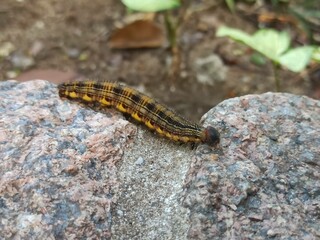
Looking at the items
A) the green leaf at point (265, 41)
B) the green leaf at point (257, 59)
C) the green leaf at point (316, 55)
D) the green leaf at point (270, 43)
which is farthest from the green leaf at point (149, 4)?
the green leaf at point (257, 59)

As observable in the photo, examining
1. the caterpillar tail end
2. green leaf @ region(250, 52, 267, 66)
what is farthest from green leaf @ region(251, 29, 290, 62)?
green leaf @ region(250, 52, 267, 66)

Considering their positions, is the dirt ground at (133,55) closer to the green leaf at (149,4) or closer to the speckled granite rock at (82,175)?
the green leaf at (149,4)

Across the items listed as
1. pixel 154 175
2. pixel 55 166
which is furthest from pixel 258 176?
pixel 55 166

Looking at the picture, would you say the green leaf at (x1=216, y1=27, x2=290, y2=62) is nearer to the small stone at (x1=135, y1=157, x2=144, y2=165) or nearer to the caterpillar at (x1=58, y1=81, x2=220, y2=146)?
the caterpillar at (x1=58, y1=81, x2=220, y2=146)

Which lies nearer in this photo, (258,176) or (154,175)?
(258,176)

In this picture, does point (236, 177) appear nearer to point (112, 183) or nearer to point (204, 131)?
point (204, 131)

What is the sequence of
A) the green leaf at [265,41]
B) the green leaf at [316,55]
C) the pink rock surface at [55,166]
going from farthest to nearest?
the green leaf at [265,41] < the green leaf at [316,55] < the pink rock surface at [55,166]

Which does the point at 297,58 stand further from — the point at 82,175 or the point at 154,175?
the point at 82,175
